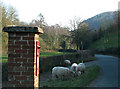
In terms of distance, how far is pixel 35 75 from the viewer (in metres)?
3.45

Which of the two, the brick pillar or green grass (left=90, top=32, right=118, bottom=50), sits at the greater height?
green grass (left=90, top=32, right=118, bottom=50)

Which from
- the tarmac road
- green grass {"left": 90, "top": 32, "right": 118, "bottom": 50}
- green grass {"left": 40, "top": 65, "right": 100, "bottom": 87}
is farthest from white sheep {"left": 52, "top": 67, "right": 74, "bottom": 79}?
green grass {"left": 90, "top": 32, "right": 118, "bottom": 50}

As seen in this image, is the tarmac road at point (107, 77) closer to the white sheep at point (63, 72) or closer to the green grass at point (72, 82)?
the green grass at point (72, 82)

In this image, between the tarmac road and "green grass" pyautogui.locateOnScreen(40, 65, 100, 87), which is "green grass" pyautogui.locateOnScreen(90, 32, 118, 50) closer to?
the tarmac road

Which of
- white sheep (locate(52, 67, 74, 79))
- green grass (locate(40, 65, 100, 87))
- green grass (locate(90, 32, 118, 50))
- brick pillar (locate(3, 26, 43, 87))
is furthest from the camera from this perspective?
green grass (locate(90, 32, 118, 50))

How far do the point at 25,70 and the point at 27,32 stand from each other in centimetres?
74

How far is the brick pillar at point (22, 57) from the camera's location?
334cm

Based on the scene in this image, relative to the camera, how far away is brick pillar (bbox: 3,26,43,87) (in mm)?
3338

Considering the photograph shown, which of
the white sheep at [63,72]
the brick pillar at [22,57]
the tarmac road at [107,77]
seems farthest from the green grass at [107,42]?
the brick pillar at [22,57]

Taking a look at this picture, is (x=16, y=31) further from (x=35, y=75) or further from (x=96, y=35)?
(x=96, y=35)

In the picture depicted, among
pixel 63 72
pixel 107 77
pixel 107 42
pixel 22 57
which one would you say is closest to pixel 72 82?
pixel 63 72

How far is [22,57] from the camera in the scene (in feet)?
11.0

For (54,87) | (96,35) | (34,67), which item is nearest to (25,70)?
(34,67)

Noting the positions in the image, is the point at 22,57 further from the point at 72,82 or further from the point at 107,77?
the point at 107,77
